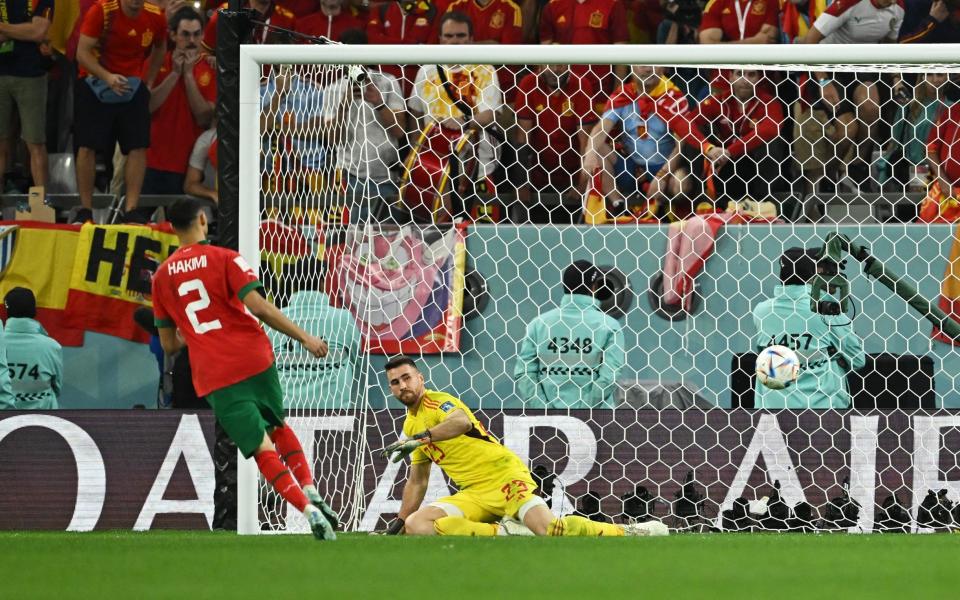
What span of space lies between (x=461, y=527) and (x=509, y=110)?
3.84 meters

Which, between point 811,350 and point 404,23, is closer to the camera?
point 811,350

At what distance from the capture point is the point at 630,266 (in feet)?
32.4

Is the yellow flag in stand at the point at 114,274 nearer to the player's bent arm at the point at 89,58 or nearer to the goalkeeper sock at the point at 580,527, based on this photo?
the player's bent arm at the point at 89,58

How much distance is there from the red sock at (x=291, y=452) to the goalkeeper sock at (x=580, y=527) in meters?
1.68

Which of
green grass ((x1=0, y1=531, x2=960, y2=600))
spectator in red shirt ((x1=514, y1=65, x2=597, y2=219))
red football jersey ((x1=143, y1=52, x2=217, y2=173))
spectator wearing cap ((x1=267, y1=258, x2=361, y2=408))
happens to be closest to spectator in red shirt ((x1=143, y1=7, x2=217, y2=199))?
A: red football jersey ((x1=143, y1=52, x2=217, y2=173))

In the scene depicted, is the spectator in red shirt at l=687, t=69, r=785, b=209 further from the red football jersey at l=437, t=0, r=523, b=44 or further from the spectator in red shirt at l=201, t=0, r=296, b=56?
the spectator in red shirt at l=201, t=0, r=296, b=56

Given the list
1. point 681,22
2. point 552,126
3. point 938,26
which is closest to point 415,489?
point 552,126

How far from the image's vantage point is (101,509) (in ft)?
30.0

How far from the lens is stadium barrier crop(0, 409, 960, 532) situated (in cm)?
858

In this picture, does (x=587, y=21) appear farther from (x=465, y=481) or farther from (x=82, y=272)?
(x=465, y=481)

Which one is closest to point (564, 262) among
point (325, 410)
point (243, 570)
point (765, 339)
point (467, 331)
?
point (467, 331)

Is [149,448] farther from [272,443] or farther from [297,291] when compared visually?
[272,443]

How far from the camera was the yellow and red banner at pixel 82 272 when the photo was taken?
10406mm

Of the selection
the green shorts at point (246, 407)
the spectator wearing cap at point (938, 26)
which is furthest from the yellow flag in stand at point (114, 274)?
the spectator wearing cap at point (938, 26)
